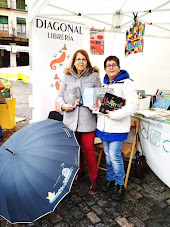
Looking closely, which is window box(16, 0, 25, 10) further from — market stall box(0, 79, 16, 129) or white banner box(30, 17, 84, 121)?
white banner box(30, 17, 84, 121)

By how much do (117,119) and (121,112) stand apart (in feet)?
0.43

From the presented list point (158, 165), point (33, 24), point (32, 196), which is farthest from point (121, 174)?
point (33, 24)

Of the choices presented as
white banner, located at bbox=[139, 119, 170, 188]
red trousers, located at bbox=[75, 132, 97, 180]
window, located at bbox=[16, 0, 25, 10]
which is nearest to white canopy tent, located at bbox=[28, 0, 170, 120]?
white banner, located at bbox=[139, 119, 170, 188]

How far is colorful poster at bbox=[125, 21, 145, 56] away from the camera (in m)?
3.37

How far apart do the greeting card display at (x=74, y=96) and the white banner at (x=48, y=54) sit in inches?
55.7

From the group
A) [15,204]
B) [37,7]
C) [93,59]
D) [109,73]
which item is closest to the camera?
[15,204]

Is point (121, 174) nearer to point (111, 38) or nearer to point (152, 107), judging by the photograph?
point (152, 107)

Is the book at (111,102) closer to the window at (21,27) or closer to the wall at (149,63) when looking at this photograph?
the wall at (149,63)

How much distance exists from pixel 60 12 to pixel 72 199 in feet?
10.6

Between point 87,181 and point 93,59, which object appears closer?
point 87,181

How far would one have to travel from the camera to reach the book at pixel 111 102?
7.14 ft

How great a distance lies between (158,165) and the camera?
9.14ft

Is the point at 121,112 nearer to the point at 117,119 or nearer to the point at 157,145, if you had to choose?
the point at 117,119

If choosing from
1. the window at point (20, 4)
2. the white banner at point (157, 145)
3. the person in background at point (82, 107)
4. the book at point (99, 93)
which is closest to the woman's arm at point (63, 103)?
the person in background at point (82, 107)
